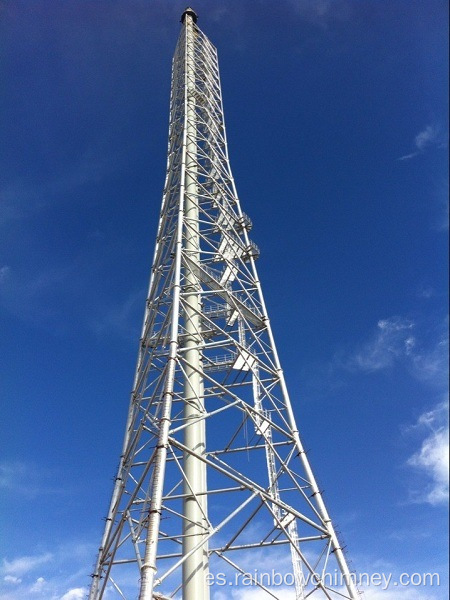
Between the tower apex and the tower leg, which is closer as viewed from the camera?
the tower leg

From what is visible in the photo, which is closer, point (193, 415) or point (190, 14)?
point (193, 415)

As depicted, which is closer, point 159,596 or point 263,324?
point 159,596

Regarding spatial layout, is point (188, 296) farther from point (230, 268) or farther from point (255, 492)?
point (255, 492)

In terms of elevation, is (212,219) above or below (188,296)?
above

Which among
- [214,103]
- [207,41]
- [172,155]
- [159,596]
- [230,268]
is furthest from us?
[207,41]

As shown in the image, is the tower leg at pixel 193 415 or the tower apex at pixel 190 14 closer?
the tower leg at pixel 193 415

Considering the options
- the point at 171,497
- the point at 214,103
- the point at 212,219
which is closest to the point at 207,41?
the point at 214,103

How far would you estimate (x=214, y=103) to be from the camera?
3334cm

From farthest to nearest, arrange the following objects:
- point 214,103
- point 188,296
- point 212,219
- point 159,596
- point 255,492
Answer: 1. point 214,103
2. point 212,219
3. point 188,296
4. point 255,492
5. point 159,596

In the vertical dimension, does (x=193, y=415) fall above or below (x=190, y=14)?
below

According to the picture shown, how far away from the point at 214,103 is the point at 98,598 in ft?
95.8

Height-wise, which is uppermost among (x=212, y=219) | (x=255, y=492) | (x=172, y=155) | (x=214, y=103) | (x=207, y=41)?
(x=207, y=41)

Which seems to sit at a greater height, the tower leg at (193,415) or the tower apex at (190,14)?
the tower apex at (190,14)

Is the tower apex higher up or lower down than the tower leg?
higher up
